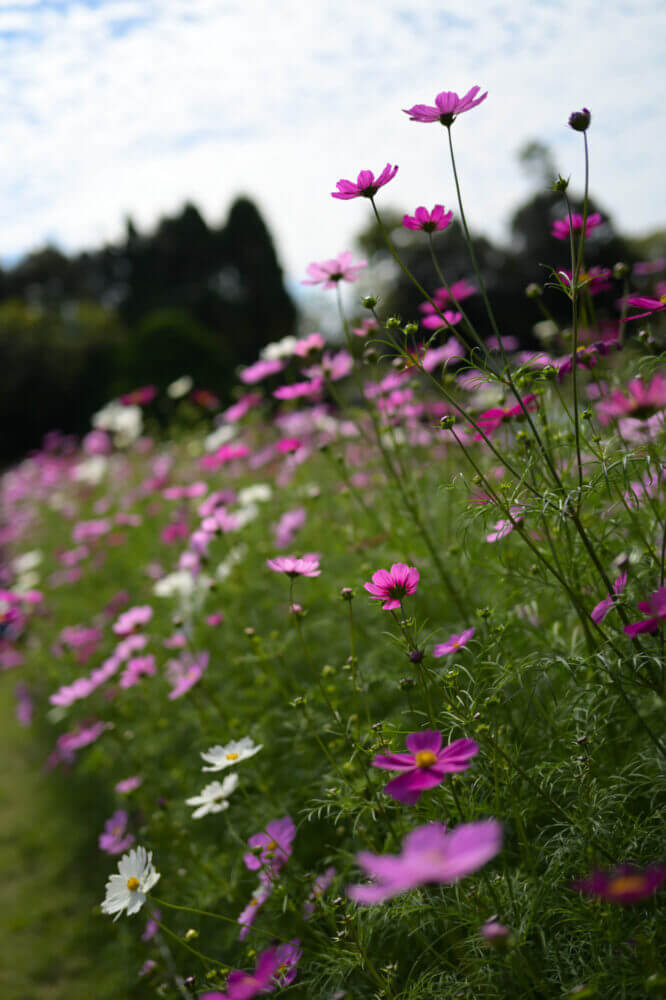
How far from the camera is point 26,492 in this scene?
5.98 m

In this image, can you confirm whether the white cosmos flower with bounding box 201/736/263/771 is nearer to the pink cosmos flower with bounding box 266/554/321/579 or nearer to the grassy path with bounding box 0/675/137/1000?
the pink cosmos flower with bounding box 266/554/321/579

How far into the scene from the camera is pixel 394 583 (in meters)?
1.07

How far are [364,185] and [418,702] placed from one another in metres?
1.22

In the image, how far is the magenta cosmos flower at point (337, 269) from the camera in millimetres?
1554

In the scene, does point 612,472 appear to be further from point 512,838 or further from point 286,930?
point 286,930

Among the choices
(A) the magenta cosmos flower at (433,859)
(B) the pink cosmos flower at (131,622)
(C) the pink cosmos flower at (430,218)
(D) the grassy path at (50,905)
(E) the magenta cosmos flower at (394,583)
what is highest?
(C) the pink cosmos flower at (430,218)

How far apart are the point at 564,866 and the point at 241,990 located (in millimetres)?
547

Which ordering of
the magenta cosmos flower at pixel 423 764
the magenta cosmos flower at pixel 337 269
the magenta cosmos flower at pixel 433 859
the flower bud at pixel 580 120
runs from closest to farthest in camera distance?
1. the magenta cosmos flower at pixel 433 859
2. the magenta cosmos flower at pixel 423 764
3. the flower bud at pixel 580 120
4. the magenta cosmos flower at pixel 337 269

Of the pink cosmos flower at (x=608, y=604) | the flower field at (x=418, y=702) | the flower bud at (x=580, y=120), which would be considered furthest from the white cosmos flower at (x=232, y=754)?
the flower bud at (x=580, y=120)

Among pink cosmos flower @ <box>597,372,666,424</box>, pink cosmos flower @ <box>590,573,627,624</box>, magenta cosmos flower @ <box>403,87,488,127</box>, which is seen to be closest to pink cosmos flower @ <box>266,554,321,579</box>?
pink cosmos flower @ <box>590,573,627,624</box>

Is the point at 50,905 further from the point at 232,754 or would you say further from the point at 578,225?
the point at 578,225

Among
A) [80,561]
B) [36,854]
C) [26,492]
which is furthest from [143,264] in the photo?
[36,854]

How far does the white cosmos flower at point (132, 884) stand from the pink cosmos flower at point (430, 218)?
45.1 inches

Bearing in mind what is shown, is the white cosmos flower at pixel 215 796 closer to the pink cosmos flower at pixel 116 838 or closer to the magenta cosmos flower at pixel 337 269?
the pink cosmos flower at pixel 116 838
